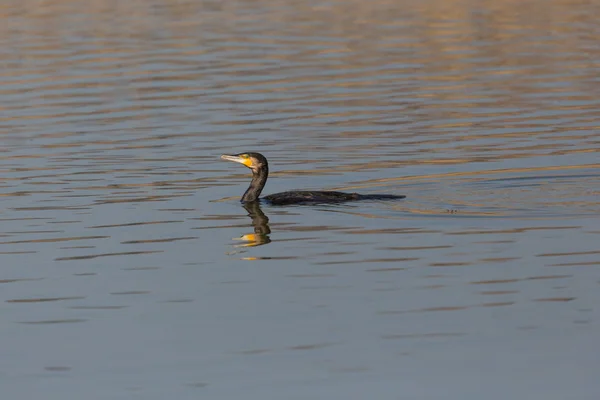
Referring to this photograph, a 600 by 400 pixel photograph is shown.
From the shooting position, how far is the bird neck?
1811 cm

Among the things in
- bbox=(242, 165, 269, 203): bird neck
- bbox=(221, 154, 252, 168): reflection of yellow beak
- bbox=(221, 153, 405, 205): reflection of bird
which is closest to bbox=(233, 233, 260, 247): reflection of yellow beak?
bbox=(221, 153, 405, 205): reflection of bird

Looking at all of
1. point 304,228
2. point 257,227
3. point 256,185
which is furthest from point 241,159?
point 304,228

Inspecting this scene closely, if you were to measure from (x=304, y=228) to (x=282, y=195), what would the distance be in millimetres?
1593

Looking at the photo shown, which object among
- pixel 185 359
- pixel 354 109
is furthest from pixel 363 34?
pixel 185 359

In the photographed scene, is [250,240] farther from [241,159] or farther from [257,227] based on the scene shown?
[241,159]

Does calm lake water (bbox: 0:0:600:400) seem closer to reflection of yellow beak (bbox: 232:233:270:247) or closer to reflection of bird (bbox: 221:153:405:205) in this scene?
reflection of yellow beak (bbox: 232:233:270:247)

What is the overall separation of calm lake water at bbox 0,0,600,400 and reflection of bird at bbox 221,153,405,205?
14 cm

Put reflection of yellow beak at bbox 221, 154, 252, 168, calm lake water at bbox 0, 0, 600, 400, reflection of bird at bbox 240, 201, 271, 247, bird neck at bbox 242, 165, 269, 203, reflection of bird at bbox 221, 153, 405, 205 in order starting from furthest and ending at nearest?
reflection of yellow beak at bbox 221, 154, 252, 168
bird neck at bbox 242, 165, 269, 203
reflection of bird at bbox 221, 153, 405, 205
reflection of bird at bbox 240, 201, 271, 247
calm lake water at bbox 0, 0, 600, 400

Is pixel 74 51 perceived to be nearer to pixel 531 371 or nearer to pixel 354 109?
pixel 354 109

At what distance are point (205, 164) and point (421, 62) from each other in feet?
45.7

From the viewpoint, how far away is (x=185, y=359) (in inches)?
418

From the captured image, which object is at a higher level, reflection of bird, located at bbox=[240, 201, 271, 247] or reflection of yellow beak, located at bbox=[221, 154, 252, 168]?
reflection of yellow beak, located at bbox=[221, 154, 252, 168]

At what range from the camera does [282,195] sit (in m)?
17.6

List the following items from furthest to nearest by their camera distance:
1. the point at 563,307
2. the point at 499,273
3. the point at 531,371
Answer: the point at 499,273 < the point at 563,307 < the point at 531,371
